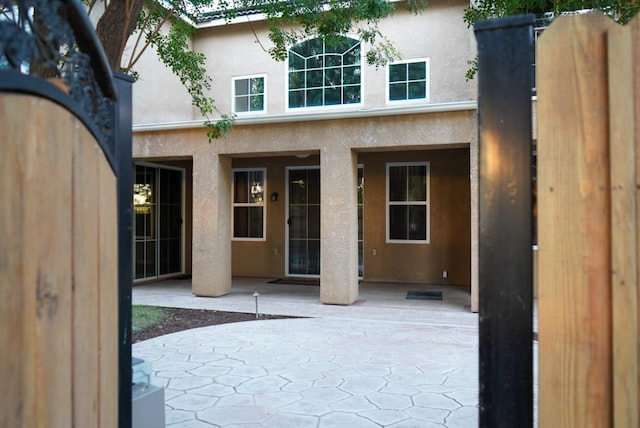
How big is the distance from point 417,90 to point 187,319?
675cm

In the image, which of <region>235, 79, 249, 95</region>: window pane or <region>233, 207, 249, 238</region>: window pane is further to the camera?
<region>233, 207, 249, 238</region>: window pane

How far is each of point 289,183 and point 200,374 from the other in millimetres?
8558

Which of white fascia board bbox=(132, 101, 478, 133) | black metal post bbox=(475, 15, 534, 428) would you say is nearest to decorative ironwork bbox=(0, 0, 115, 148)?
black metal post bbox=(475, 15, 534, 428)

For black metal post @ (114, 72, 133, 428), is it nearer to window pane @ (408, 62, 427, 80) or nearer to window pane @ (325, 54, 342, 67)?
window pane @ (408, 62, 427, 80)

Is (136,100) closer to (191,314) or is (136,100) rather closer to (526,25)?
(191,314)

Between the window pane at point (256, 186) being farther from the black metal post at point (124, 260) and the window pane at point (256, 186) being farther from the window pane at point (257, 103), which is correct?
the black metal post at point (124, 260)

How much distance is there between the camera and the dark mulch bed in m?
6.82

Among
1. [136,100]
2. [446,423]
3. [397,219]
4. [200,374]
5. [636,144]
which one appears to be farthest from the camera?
Result: [397,219]

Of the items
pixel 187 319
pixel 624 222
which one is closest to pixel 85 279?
pixel 624 222

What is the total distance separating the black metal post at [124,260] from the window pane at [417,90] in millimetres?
9156

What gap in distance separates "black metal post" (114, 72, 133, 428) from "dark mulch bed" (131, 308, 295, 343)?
5276 millimetres

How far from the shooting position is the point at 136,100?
1063 centimetres

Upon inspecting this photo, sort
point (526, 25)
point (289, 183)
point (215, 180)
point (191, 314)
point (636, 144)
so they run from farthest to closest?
point (289, 183) → point (215, 180) → point (191, 314) → point (526, 25) → point (636, 144)

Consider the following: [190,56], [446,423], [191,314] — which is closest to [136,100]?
[190,56]
